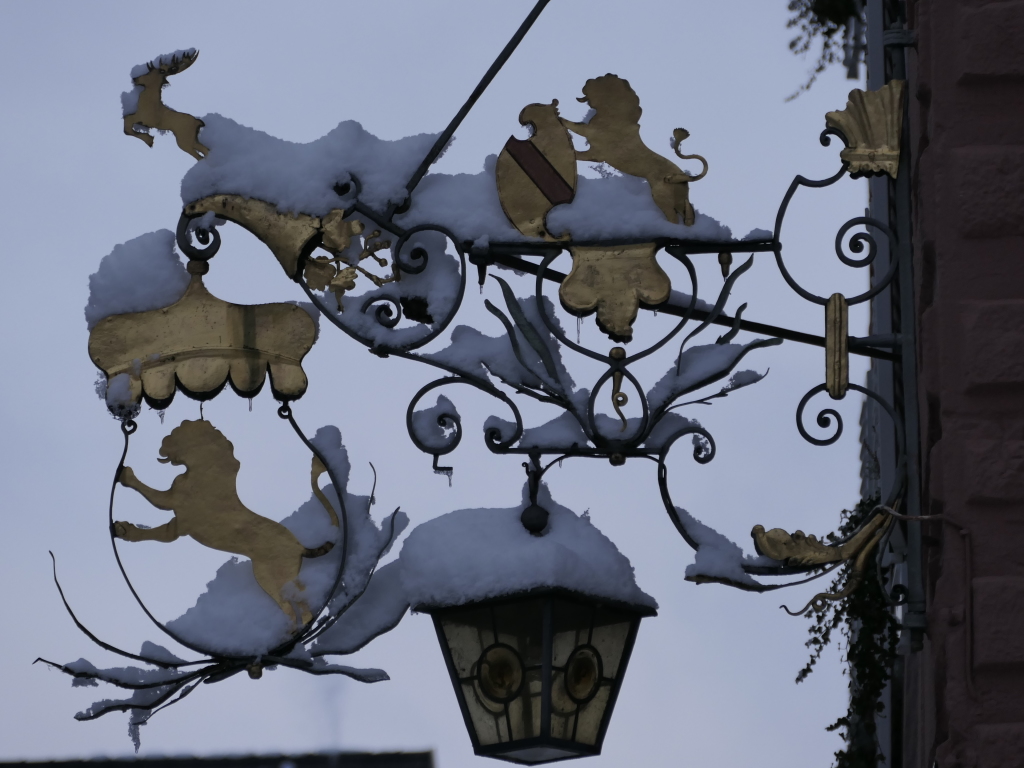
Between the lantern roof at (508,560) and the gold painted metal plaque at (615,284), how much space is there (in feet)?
1.53

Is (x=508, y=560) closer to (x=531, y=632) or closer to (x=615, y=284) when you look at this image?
(x=531, y=632)

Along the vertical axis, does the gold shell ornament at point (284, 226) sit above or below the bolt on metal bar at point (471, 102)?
below

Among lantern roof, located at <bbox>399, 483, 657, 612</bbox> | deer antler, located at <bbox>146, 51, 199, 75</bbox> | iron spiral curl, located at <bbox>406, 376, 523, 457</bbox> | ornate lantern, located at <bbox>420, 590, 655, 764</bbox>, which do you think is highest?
deer antler, located at <bbox>146, 51, 199, 75</bbox>

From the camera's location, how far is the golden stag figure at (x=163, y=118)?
4.91 m

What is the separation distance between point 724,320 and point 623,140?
55 centimetres

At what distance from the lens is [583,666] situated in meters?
4.36

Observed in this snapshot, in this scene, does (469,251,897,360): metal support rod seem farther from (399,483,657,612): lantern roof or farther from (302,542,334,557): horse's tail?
(302,542,334,557): horse's tail

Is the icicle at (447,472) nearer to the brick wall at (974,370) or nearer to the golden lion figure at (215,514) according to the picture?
the golden lion figure at (215,514)

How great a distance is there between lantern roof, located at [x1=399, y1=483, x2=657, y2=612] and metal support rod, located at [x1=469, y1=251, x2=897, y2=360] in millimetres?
559

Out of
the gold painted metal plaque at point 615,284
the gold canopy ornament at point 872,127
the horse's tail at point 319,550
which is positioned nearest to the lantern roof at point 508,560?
the horse's tail at point 319,550

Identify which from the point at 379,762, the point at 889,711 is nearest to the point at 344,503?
the point at 379,762

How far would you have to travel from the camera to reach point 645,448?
4.49 metres

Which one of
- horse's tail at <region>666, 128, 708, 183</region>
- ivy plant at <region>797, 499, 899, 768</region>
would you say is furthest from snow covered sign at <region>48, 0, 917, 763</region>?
ivy plant at <region>797, 499, 899, 768</region>

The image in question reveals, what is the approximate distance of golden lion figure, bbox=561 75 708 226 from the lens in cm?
471
